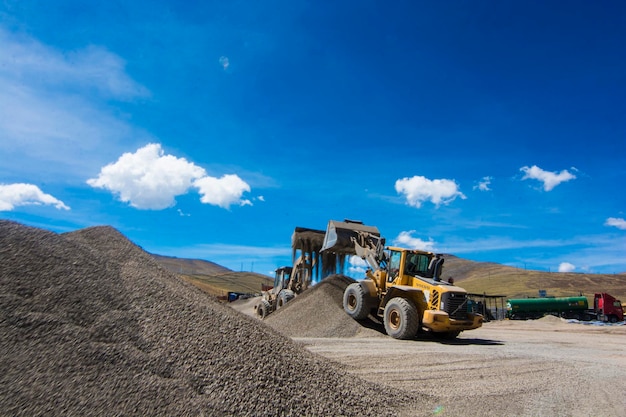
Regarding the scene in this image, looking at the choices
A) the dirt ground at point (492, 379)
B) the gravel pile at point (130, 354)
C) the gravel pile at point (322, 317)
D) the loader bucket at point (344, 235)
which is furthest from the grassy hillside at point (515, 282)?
the gravel pile at point (130, 354)

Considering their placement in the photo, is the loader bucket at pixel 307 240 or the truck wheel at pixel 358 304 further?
the loader bucket at pixel 307 240

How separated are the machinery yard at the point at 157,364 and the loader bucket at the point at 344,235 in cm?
905

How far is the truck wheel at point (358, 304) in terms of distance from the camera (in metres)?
12.6

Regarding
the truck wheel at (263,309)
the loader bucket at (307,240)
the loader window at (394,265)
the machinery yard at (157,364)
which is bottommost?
the truck wheel at (263,309)

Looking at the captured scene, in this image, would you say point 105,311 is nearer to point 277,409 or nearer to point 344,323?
point 277,409

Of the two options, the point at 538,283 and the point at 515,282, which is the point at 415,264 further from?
the point at 515,282

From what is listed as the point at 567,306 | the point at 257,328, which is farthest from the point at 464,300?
the point at 567,306

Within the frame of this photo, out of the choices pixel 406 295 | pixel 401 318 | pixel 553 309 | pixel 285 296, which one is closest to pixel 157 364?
pixel 401 318

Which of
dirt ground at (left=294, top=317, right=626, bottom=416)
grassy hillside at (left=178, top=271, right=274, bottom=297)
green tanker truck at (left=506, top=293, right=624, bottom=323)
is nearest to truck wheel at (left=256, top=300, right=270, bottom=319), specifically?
dirt ground at (left=294, top=317, right=626, bottom=416)

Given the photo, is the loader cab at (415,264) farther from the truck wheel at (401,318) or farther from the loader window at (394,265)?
the truck wheel at (401,318)

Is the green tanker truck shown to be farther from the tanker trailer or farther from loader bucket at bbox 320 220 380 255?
loader bucket at bbox 320 220 380 255

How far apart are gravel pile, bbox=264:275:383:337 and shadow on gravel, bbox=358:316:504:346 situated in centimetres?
5

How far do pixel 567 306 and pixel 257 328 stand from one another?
34.6 meters

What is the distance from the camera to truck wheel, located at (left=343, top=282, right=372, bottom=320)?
1262 cm
